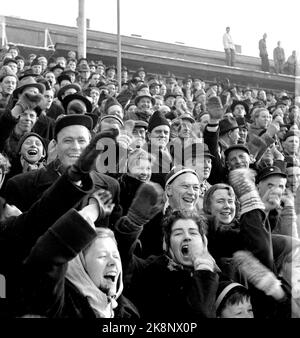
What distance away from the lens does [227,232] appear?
14.9 feet

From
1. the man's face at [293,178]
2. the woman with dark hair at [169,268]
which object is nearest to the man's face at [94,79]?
the man's face at [293,178]

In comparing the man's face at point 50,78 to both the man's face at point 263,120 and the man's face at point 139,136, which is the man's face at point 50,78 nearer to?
the man's face at point 263,120

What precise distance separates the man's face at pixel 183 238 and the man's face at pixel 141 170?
0.94 metres

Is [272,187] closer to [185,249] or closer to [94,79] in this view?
[185,249]

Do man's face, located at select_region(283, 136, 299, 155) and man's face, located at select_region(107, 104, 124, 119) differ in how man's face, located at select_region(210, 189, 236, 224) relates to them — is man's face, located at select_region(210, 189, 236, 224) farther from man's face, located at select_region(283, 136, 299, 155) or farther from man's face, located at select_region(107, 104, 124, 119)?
man's face, located at select_region(283, 136, 299, 155)

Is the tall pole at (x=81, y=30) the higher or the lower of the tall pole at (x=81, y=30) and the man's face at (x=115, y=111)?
the higher

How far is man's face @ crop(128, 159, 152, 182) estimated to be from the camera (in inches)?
197

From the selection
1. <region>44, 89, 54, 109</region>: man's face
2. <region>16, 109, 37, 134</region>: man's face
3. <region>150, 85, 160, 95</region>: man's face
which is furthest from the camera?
<region>150, 85, 160, 95</region>: man's face

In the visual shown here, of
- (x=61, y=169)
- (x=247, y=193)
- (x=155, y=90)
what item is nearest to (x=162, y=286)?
(x=247, y=193)

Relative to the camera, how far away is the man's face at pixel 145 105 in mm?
8034

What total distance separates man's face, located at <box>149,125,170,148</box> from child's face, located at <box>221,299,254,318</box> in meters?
2.83

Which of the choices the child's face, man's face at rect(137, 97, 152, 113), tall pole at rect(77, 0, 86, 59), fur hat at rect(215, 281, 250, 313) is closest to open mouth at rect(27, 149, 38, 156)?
fur hat at rect(215, 281, 250, 313)
